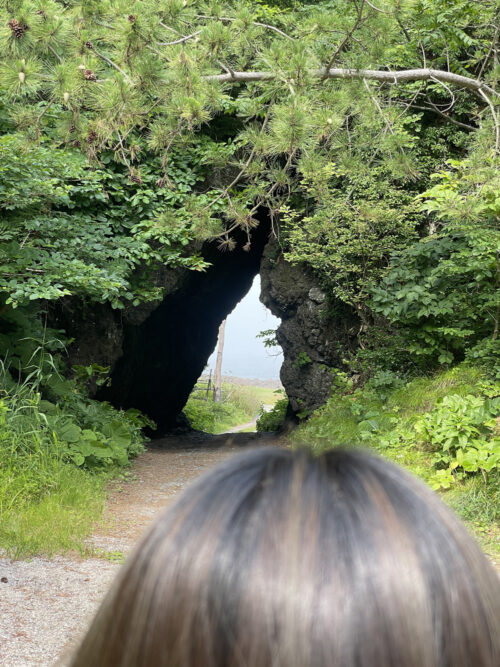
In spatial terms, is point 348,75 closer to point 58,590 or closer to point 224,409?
point 58,590

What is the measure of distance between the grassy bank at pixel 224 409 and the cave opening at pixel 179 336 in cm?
259

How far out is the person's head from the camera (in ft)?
1.46

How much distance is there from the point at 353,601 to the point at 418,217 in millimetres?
8781

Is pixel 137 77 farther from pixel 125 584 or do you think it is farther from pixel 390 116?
pixel 125 584

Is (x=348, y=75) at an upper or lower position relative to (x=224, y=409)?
upper

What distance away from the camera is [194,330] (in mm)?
15312

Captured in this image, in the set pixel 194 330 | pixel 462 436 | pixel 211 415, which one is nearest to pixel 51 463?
pixel 462 436

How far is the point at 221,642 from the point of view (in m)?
0.45

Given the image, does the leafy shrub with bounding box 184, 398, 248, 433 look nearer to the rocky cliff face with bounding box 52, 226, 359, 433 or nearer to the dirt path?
the rocky cliff face with bounding box 52, 226, 359, 433

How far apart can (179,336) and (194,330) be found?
0.82m

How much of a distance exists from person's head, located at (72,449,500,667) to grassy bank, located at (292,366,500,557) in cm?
311

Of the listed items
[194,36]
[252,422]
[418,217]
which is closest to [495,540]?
[194,36]

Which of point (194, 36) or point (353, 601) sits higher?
point (194, 36)

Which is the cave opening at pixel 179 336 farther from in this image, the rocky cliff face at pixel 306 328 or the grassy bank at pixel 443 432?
the grassy bank at pixel 443 432
